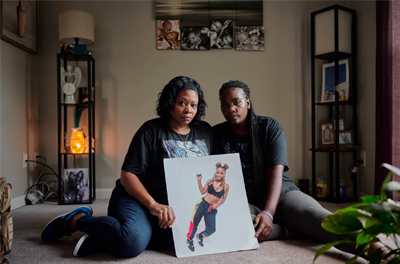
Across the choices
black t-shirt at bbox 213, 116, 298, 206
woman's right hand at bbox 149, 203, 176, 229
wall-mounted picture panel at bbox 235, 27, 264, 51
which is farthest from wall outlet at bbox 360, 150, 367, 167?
woman's right hand at bbox 149, 203, 176, 229

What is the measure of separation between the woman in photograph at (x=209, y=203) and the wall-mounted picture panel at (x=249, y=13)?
2109 mm

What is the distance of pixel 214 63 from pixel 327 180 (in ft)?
5.26

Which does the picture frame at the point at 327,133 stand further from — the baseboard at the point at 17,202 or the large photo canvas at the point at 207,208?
the baseboard at the point at 17,202

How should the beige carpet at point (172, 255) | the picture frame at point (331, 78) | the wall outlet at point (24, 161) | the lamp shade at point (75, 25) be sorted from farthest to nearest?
the picture frame at point (331, 78) < the wall outlet at point (24, 161) < the lamp shade at point (75, 25) < the beige carpet at point (172, 255)

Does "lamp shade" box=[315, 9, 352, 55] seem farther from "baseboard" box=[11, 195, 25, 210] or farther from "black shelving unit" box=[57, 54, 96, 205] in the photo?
"baseboard" box=[11, 195, 25, 210]

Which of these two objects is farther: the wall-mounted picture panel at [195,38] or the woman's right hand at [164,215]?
the wall-mounted picture panel at [195,38]

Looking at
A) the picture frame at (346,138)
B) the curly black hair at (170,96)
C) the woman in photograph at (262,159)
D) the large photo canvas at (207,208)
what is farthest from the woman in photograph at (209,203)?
the picture frame at (346,138)

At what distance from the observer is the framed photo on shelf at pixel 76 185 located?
9.67ft

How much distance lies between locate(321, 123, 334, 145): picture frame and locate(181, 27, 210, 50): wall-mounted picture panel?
1.35 meters

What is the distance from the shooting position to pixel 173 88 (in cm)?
168

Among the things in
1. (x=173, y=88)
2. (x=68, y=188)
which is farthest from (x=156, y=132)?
(x=68, y=188)

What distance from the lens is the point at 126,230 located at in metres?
1.40

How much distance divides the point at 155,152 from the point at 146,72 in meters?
1.77

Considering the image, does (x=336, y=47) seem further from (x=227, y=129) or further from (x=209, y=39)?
(x=227, y=129)
